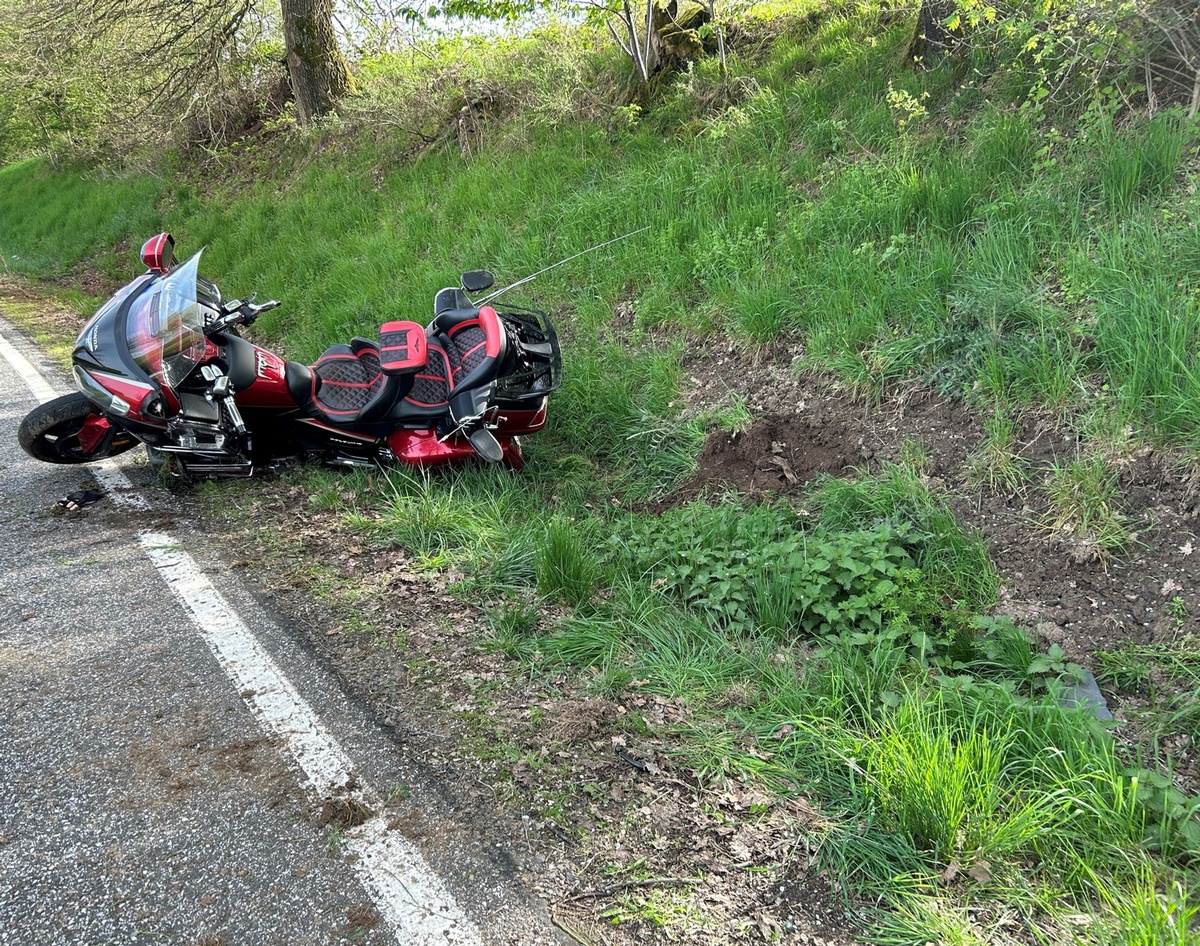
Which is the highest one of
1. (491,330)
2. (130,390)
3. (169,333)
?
(169,333)

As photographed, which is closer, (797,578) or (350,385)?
(797,578)

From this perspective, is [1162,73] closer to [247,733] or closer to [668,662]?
[668,662]

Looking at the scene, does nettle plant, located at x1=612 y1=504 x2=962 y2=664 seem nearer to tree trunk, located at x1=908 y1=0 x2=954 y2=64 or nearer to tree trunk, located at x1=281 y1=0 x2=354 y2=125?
tree trunk, located at x1=908 y1=0 x2=954 y2=64

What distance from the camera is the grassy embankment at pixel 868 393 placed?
7.36 ft

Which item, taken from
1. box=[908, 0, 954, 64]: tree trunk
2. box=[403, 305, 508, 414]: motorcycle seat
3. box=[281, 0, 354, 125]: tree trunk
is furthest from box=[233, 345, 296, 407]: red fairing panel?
box=[281, 0, 354, 125]: tree trunk

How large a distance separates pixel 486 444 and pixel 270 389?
1.40 metres

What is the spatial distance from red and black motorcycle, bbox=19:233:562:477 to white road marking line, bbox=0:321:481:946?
30.1 inches

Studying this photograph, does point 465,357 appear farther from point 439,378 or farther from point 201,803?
point 201,803

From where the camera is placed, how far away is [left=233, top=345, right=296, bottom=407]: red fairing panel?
4.39 m

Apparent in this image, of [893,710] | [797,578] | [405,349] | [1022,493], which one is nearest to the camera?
[893,710]

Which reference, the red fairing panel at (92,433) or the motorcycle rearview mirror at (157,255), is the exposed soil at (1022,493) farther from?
the red fairing panel at (92,433)

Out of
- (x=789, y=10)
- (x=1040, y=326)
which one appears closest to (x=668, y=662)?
(x=1040, y=326)

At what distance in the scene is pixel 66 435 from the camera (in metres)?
4.73

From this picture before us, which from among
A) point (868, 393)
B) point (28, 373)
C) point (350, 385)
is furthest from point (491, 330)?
point (28, 373)
